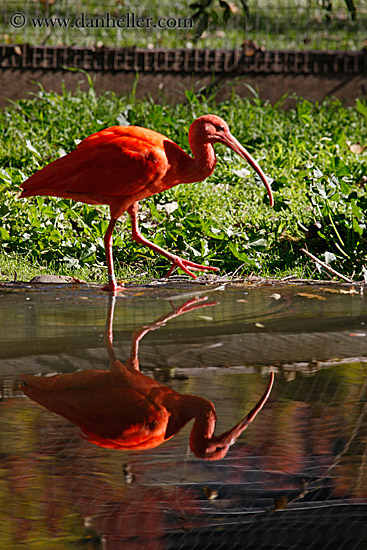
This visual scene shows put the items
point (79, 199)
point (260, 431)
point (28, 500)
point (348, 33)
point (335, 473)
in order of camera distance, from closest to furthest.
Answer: point (28, 500) < point (335, 473) < point (260, 431) < point (79, 199) < point (348, 33)

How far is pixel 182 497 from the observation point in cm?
178

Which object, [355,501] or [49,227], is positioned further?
[49,227]

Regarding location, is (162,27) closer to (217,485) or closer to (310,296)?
(310,296)

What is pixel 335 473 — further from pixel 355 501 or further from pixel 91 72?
pixel 91 72

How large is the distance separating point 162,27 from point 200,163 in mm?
5426

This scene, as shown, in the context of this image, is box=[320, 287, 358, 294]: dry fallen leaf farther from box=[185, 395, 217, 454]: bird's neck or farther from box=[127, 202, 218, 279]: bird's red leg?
box=[185, 395, 217, 454]: bird's neck

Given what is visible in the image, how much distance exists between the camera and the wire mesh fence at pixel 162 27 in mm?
8305

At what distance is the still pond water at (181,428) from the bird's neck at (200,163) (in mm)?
708

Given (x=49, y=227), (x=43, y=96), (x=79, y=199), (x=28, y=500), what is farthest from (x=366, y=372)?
(x=43, y=96)

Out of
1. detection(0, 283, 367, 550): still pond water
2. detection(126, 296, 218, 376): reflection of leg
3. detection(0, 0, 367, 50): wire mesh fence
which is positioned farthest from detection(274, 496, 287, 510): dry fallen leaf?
detection(0, 0, 367, 50): wire mesh fence

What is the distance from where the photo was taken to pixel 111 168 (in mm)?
3686

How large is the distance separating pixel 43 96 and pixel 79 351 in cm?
509

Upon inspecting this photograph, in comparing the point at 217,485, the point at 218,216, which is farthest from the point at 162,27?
the point at 217,485

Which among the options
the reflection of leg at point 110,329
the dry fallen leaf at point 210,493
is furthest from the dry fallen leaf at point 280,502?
the reflection of leg at point 110,329
